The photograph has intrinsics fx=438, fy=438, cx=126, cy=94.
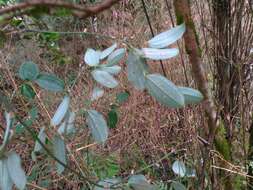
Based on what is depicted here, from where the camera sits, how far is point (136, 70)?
0.66 m

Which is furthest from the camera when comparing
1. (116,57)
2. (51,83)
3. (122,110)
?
(122,110)

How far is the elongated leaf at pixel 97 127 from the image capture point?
2.56 feet

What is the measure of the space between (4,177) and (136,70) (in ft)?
0.90

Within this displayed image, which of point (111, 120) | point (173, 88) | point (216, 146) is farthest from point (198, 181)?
point (173, 88)

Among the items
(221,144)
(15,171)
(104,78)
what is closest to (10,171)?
(15,171)

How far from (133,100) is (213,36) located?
1.19 m

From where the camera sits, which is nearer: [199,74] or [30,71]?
[30,71]

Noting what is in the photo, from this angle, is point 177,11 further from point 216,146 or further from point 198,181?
point 198,181

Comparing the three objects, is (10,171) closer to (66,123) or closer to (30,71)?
(66,123)

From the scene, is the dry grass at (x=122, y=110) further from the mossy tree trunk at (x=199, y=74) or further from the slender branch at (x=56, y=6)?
the slender branch at (x=56, y=6)

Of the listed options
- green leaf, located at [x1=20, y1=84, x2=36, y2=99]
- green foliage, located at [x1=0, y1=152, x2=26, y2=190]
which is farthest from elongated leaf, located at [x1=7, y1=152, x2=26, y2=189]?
green leaf, located at [x1=20, y1=84, x2=36, y2=99]

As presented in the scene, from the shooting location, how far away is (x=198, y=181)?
131 cm

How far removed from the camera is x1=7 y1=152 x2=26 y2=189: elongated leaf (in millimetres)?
685

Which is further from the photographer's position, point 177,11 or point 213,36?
point 213,36
